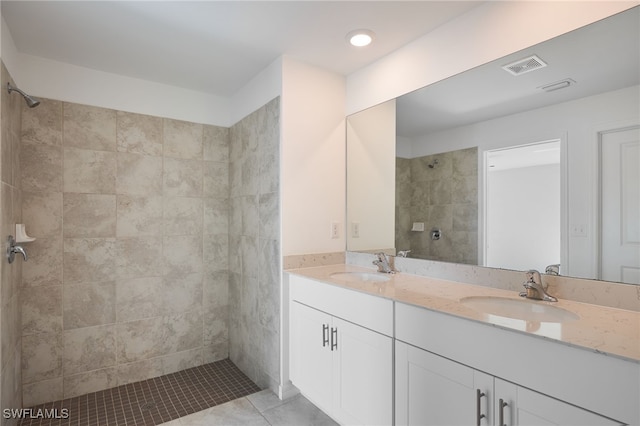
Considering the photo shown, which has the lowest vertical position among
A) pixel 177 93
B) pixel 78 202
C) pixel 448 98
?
pixel 78 202

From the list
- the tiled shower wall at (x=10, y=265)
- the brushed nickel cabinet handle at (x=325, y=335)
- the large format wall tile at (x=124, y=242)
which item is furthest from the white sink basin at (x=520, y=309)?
the tiled shower wall at (x=10, y=265)

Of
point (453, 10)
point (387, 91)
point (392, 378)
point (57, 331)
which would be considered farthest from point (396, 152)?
point (57, 331)

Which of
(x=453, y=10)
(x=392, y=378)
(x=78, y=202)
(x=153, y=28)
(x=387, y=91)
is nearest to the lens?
(x=392, y=378)

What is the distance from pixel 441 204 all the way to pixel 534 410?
119 centimetres

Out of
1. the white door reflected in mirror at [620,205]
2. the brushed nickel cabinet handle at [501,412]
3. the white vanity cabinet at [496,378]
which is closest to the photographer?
the white vanity cabinet at [496,378]

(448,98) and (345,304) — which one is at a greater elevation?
(448,98)

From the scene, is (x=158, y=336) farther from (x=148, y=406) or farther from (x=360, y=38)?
(x=360, y=38)

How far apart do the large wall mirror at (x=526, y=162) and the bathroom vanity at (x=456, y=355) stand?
9.3 inches

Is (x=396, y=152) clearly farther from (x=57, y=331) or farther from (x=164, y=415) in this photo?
(x=57, y=331)

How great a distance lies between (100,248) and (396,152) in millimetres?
2259

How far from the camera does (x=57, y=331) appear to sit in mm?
2283

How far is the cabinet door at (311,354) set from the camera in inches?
74.3

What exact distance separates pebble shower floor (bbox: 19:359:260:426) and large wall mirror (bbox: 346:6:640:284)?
1528 mm

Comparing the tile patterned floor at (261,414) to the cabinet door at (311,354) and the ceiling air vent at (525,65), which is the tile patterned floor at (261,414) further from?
the ceiling air vent at (525,65)
